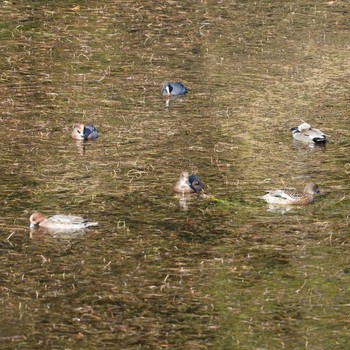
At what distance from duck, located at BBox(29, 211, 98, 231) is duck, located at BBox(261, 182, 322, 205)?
209 cm

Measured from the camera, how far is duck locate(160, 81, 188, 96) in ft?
54.7

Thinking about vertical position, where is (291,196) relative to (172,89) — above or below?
above

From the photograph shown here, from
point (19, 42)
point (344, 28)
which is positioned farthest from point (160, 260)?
point (344, 28)

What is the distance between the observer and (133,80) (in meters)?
17.8

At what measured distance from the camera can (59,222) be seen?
1174 cm

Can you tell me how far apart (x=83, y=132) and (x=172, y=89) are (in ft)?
7.68

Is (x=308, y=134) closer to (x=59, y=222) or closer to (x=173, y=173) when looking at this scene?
(x=173, y=173)

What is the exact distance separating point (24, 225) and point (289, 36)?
31.6 ft

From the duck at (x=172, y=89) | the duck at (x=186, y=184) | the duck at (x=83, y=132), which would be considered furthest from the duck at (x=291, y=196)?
the duck at (x=172, y=89)

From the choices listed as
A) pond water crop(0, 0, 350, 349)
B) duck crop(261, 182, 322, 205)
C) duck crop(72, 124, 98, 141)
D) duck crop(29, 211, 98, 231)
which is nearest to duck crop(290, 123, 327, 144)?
pond water crop(0, 0, 350, 349)

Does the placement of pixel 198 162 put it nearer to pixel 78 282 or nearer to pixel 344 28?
pixel 78 282

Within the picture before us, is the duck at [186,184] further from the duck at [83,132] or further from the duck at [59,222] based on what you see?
the duck at [83,132]

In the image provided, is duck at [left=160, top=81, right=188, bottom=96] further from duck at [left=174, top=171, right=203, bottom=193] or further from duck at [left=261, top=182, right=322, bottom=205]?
duck at [left=261, top=182, right=322, bottom=205]

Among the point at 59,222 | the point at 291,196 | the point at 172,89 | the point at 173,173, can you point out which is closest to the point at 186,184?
the point at 173,173
